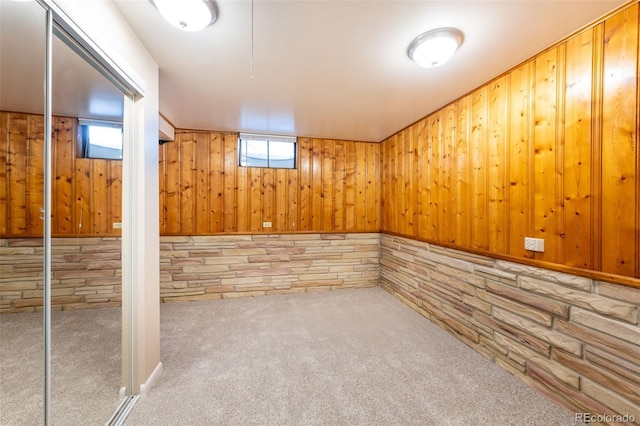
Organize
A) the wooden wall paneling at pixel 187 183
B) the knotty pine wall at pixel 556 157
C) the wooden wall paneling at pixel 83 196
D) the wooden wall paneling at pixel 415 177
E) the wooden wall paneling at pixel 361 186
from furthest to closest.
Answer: the wooden wall paneling at pixel 361 186
the wooden wall paneling at pixel 187 183
the wooden wall paneling at pixel 415 177
the wooden wall paneling at pixel 83 196
the knotty pine wall at pixel 556 157

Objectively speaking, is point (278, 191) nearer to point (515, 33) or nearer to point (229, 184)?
point (229, 184)

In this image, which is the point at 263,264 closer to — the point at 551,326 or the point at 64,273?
the point at 64,273

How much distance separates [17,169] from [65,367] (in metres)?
1.35

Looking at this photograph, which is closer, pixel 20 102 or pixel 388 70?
pixel 20 102

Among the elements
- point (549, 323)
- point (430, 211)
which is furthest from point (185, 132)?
point (549, 323)

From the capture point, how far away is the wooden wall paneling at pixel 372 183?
4.24 meters

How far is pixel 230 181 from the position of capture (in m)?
3.73

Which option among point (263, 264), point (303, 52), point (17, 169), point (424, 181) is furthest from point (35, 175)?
point (424, 181)

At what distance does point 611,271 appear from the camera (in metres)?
1.46

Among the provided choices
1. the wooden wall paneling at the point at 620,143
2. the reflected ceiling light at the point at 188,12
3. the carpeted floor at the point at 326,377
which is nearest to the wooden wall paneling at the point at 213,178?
the carpeted floor at the point at 326,377

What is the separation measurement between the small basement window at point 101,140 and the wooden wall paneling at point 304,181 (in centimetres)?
243

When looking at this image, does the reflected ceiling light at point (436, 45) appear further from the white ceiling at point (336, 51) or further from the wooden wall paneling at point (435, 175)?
the wooden wall paneling at point (435, 175)

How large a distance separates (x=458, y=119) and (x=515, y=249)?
1392mm

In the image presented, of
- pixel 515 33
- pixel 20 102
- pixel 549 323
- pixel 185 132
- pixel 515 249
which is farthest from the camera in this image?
pixel 185 132
